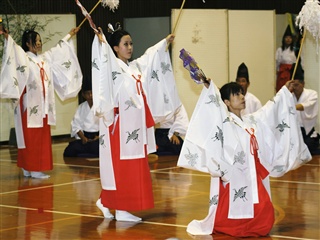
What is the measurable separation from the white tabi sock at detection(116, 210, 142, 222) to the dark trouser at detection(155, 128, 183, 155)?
4.15 m

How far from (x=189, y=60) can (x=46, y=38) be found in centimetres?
694

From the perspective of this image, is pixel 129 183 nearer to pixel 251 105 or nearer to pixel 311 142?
pixel 251 105

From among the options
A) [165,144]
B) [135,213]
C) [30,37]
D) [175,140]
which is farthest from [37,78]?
[135,213]

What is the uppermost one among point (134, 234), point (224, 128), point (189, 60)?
point (189, 60)

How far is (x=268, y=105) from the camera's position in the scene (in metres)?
6.09

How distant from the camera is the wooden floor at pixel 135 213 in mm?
5961

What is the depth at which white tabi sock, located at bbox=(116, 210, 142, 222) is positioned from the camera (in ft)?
21.0

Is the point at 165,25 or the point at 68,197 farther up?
the point at 165,25

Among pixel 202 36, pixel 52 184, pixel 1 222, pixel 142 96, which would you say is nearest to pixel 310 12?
pixel 142 96

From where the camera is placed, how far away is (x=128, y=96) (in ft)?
20.9

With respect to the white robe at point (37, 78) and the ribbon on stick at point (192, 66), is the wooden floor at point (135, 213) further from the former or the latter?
the ribbon on stick at point (192, 66)

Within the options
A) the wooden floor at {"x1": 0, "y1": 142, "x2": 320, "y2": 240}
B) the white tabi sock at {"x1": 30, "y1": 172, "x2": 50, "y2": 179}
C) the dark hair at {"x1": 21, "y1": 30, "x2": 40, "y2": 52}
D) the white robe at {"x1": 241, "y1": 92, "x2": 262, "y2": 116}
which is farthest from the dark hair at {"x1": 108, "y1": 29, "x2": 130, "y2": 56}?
the white robe at {"x1": 241, "y1": 92, "x2": 262, "y2": 116}

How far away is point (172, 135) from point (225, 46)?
223cm

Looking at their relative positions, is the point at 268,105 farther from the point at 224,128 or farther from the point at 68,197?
the point at 68,197
